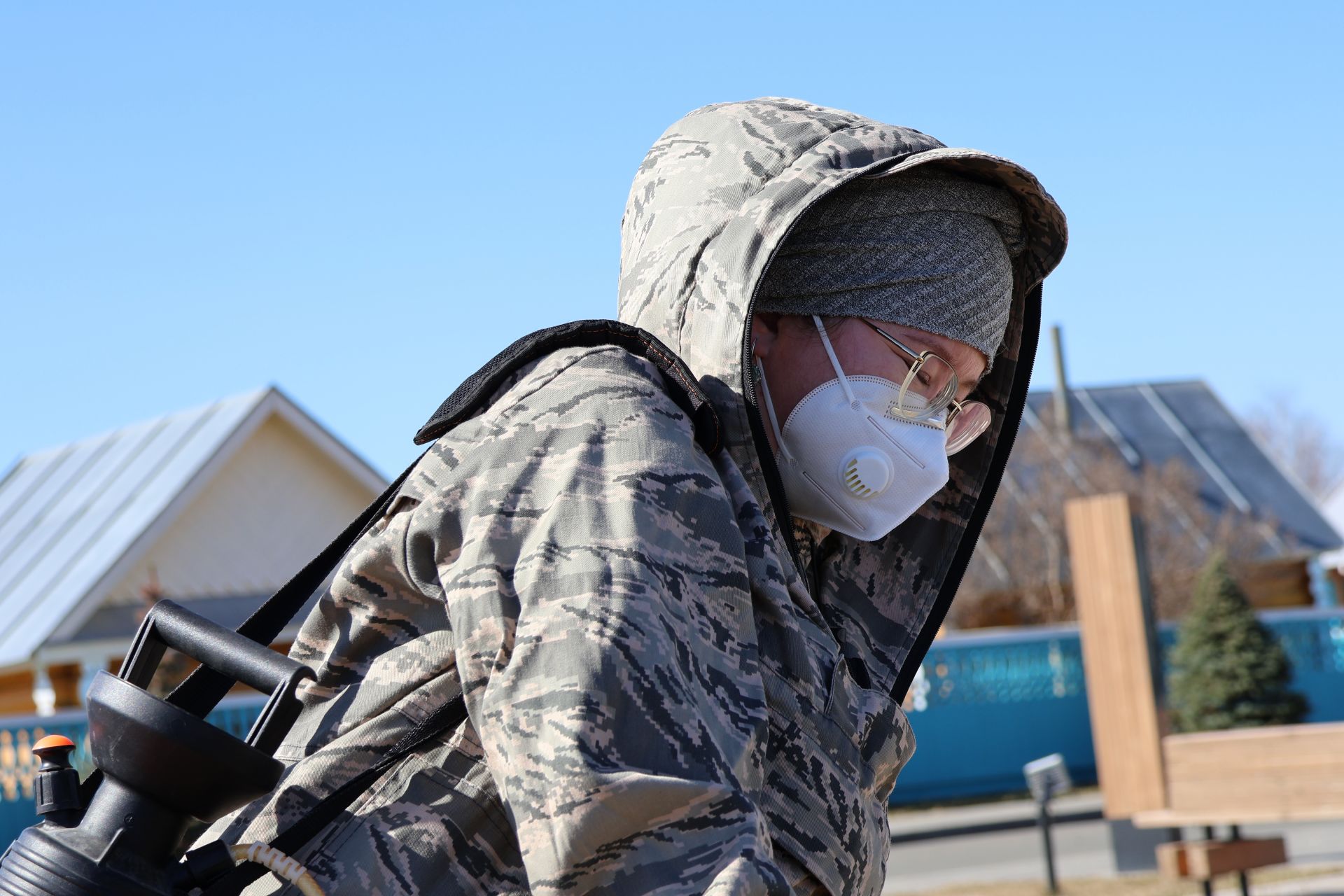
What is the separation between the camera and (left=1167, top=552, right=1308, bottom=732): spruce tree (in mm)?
17297

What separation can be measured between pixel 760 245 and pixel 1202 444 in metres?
30.9

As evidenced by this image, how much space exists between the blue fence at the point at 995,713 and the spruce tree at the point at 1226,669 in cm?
165

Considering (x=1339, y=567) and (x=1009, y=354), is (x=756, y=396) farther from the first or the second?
(x=1339, y=567)

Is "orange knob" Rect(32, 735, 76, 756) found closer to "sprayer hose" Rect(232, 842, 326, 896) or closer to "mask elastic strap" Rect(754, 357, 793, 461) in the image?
"sprayer hose" Rect(232, 842, 326, 896)

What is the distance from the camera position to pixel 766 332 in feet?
6.76

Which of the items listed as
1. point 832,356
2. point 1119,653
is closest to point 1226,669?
point 1119,653

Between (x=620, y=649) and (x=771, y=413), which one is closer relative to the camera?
(x=620, y=649)

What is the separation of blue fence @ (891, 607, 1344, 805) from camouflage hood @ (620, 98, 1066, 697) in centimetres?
1584

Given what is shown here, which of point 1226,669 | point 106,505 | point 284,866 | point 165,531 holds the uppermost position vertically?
point 284,866

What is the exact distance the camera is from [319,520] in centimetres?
1889

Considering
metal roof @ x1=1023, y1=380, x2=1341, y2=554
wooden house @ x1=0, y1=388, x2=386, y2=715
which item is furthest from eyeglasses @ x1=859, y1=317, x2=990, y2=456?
metal roof @ x1=1023, y1=380, x2=1341, y2=554

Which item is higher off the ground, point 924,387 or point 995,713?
point 924,387

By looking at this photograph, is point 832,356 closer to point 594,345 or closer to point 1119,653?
point 594,345

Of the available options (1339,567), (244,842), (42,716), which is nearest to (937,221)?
(244,842)
